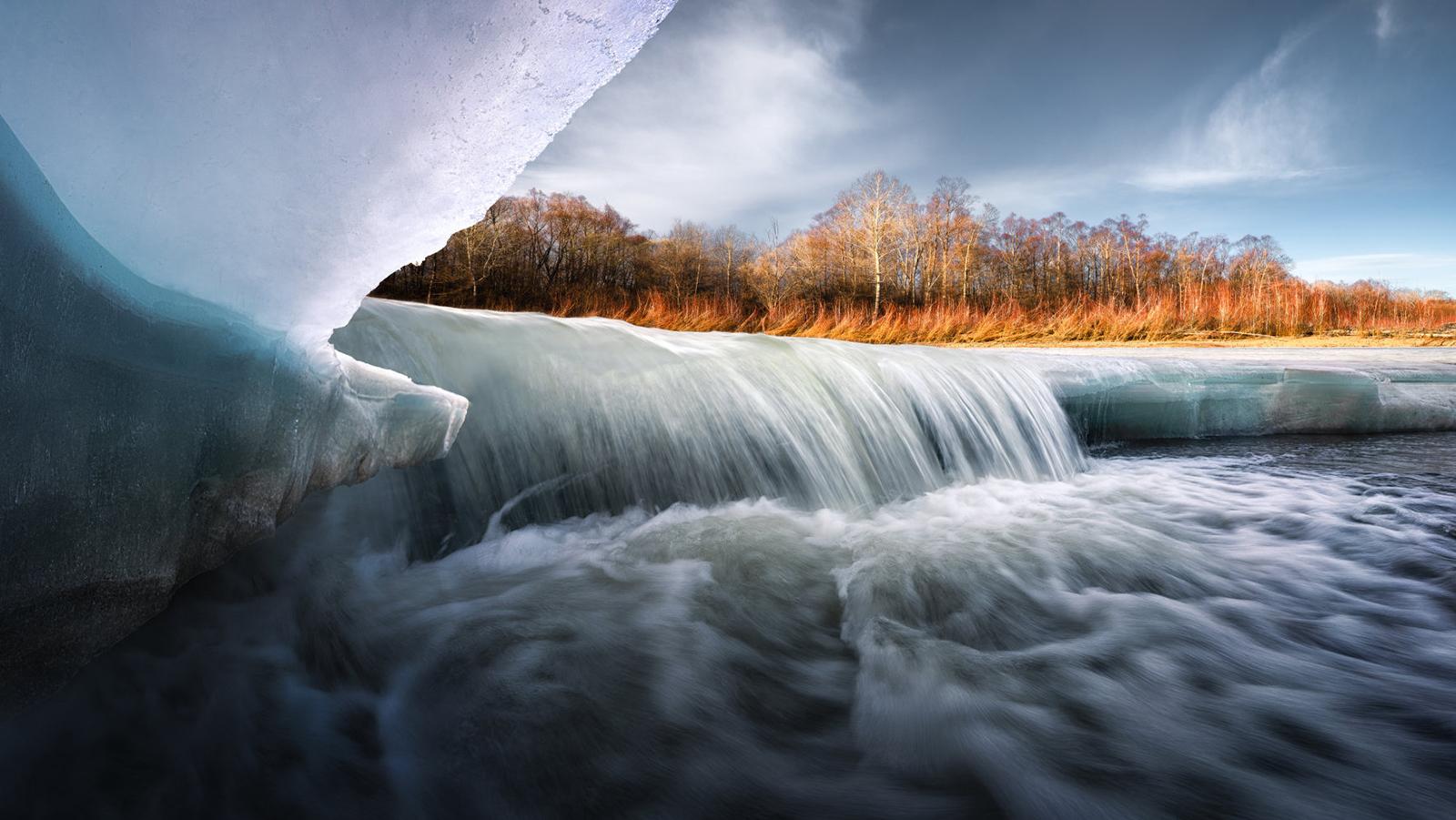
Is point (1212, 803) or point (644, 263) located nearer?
point (1212, 803)

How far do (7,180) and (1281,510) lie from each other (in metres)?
4.06

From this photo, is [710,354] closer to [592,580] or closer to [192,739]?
[592,580]

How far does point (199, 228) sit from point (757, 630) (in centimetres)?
153

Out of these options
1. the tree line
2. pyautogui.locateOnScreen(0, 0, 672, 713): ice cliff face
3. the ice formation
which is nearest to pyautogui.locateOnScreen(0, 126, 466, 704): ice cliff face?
pyautogui.locateOnScreen(0, 0, 672, 713): ice cliff face

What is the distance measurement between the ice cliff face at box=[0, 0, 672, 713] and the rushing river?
49cm

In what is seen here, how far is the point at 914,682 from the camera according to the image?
1.43m

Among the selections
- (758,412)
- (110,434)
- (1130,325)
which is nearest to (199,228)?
(110,434)

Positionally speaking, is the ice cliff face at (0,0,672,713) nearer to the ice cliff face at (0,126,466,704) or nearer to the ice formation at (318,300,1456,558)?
the ice cliff face at (0,126,466,704)

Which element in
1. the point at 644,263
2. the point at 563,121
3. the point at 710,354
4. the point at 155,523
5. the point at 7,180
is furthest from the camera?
Answer: the point at 644,263

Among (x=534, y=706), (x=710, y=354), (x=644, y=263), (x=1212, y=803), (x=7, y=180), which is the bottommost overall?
(x=1212, y=803)

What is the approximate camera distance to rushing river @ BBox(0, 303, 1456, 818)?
1.15m

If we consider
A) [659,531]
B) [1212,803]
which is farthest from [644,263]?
[1212,803]

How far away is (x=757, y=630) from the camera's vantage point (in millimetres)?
1751

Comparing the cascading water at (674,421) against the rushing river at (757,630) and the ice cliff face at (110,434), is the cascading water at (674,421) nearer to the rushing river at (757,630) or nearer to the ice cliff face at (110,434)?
the rushing river at (757,630)
